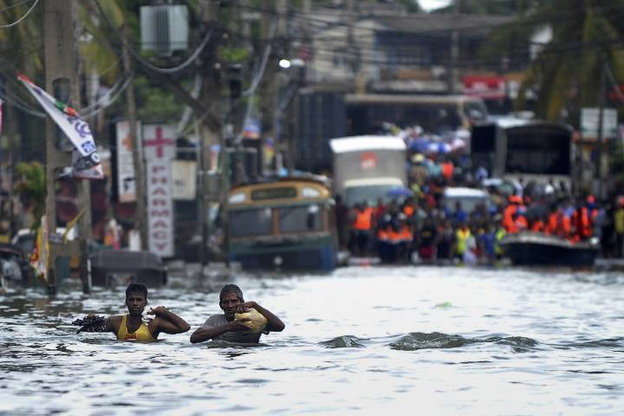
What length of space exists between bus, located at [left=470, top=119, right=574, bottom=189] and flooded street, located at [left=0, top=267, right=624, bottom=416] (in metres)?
32.1

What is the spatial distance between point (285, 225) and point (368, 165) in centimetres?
1791

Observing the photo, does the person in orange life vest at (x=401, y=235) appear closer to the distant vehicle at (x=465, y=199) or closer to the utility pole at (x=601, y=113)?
the distant vehicle at (x=465, y=199)

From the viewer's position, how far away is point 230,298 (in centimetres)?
2081

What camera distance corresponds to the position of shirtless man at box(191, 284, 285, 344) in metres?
20.9

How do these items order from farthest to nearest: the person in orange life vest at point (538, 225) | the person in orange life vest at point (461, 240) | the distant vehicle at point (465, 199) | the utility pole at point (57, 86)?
the distant vehicle at point (465, 199), the person in orange life vest at point (461, 240), the person in orange life vest at point (538, 225), the utility pole at point (57, 86)

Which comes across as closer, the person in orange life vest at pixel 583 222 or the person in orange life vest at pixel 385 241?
the person in orange life vest at pixel 583 222

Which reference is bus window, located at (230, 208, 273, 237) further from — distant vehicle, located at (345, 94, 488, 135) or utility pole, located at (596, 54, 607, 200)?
distant vehicle, located at (345, 94, 488, 135)

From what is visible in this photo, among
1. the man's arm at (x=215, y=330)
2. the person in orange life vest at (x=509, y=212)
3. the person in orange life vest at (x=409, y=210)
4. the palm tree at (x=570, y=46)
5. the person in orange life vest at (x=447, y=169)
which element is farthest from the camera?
the person in orange life vest at (x=447, y=169)

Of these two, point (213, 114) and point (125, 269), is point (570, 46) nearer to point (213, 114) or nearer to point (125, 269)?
Answer: point (213, 114)

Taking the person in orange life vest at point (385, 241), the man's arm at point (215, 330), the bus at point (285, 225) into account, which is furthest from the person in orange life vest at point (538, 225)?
the man's arm at point (215, 330)

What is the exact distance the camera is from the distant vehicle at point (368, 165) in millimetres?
65062

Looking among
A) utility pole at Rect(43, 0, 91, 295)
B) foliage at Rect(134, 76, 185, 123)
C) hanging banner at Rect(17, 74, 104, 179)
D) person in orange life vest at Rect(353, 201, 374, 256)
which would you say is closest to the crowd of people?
person in orange life vest at Rect(353, 201, 374, 256)

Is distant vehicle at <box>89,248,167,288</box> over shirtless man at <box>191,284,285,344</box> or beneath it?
over

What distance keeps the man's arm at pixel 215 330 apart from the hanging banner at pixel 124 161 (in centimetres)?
2420
